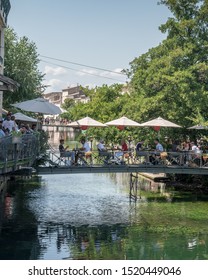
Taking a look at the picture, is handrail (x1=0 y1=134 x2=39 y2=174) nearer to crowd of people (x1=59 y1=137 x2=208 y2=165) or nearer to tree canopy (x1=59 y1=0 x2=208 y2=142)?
crowd of people (x1=59 y1=137 x2=208 y2=165)

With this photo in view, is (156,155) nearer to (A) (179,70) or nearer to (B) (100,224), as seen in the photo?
(A) (179,70)

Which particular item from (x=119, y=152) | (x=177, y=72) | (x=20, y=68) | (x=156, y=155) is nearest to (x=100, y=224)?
(x=119, y=152)

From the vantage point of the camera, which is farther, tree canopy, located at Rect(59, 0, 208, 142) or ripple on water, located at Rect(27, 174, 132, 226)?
tree canopy, located at Rect(59, 0, 208, 142)

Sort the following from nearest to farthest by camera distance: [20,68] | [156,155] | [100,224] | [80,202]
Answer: [100,224]
[80,202]
[156,155]
[20,68]

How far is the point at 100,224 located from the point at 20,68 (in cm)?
2600

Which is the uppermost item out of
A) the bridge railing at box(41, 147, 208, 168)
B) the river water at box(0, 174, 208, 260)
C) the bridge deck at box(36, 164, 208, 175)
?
the bridge railing at box(41, 147, 208, 168)

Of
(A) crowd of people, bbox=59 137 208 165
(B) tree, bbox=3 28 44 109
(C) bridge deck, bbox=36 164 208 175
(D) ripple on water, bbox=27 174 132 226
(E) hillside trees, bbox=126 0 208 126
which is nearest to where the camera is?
(D) ripple on water, bbox=27 174 132 226

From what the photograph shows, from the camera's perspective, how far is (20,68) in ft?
160

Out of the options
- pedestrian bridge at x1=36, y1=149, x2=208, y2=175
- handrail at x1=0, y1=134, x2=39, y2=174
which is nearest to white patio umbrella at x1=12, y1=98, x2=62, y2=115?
pedestrian bridge at x1=36, y1=149, x2=208, y2=175

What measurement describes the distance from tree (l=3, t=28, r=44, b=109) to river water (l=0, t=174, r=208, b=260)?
38.1 feet

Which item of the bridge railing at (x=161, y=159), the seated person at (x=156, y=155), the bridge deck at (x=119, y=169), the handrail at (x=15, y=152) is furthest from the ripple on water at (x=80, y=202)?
the handrail at (x=15, y=152)

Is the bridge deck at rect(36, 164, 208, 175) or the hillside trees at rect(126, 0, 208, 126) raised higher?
the hillside trees at rect(126, 0, 208, 126)

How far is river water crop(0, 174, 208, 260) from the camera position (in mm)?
21297

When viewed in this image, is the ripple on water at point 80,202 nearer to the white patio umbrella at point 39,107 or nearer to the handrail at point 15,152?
the handrail at point 15,152
